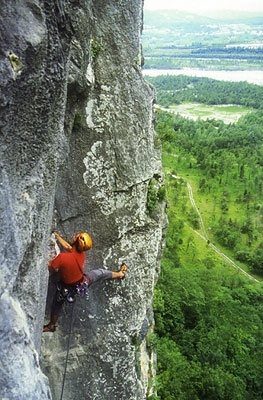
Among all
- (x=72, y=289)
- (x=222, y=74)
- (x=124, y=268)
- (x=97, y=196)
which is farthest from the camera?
(x=222, y=74)

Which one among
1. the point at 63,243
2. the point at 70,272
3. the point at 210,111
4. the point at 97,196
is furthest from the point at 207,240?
the point at 210,111

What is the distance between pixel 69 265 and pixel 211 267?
33.6m

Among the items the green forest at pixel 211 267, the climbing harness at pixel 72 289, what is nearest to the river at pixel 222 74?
the green forest at pixel 211 267

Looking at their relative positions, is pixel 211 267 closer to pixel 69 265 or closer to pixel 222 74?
pixel 69 265

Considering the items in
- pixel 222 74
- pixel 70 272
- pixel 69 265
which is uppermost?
pixel 69 265

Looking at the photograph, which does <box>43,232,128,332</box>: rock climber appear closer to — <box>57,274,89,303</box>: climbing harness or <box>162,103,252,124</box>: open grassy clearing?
<box>57,274,89,303</box>: climbing harness

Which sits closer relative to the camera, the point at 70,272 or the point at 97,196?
the point at 70,272

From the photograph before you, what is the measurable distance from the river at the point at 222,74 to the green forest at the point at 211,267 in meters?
54.4

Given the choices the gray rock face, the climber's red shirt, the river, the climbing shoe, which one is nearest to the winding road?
the gray rock face

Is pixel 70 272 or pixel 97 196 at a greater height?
pixel 97 196

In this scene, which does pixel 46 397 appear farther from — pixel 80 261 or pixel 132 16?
pixel 132 16

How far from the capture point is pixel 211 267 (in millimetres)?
39406

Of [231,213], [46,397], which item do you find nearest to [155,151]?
[46,397]

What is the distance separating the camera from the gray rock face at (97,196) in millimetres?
5812
